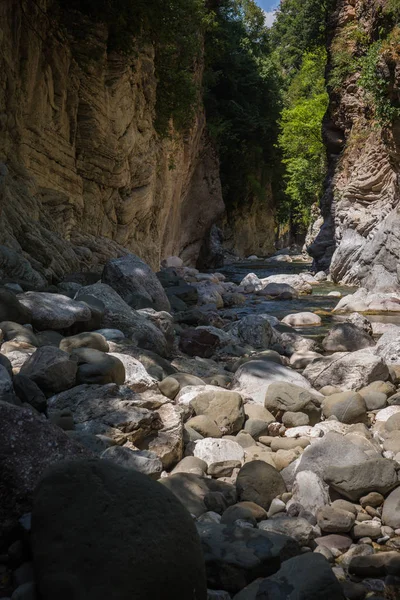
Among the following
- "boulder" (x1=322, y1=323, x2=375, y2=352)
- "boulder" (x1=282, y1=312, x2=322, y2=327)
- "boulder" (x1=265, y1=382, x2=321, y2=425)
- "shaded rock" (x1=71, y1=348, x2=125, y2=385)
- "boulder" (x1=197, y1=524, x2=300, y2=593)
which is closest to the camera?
"boulder" (x1=197, y1=524, x2=300, y2=593)

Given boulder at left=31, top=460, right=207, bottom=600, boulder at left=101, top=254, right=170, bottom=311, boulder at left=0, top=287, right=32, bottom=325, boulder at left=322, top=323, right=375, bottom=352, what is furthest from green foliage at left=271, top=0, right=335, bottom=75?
boulder at left=31, top=460, right=207, bottom=600

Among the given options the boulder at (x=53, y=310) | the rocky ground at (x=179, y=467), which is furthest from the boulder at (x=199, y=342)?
the boulder at (x=53, y=310)

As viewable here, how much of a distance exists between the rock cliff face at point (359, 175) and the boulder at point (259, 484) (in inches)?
465

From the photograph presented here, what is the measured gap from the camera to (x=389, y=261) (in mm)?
14672

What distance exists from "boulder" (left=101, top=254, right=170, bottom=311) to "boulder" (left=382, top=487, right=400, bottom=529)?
5.28 m

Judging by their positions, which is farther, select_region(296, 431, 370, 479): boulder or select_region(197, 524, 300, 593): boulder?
select_region(296, 431, 370, 479): boulder

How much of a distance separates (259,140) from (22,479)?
28.8 metres

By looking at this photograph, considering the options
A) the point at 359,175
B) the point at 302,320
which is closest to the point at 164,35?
the point at 302,320

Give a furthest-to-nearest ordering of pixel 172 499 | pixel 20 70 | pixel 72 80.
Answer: pixel 72 80
pixel 20 70
pixel 172 499

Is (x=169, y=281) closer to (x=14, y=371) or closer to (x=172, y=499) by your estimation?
(x=14, y=371)

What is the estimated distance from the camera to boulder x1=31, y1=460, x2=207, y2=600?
1.79 meters

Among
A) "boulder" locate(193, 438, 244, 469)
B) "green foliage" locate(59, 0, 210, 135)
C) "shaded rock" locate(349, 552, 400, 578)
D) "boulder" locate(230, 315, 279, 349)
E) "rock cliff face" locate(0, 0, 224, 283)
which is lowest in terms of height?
"shaded rock" locate(349, 552, 400, 578)

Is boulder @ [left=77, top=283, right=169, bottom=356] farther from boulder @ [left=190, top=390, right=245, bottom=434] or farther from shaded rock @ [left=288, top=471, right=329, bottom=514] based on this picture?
shaded rock @ [left=288, top=471, right=329, bottom=514]

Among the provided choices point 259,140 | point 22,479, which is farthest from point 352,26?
point 22,479
